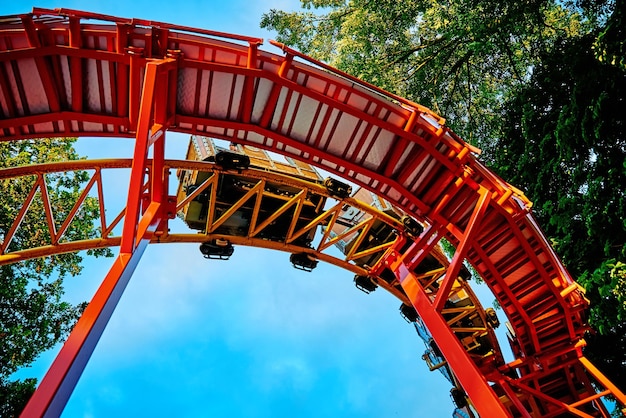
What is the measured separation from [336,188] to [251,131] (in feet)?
9.82

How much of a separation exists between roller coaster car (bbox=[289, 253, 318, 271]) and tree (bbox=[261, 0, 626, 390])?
20.6 feet

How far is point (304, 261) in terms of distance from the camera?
419 inches

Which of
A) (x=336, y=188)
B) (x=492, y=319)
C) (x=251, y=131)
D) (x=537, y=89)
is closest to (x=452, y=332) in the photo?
(x=336, y=188)

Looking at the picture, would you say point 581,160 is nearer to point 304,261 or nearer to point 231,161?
point 304,261

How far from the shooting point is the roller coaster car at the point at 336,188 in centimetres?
977

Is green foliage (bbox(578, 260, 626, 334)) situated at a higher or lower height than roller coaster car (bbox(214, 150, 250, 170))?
higher

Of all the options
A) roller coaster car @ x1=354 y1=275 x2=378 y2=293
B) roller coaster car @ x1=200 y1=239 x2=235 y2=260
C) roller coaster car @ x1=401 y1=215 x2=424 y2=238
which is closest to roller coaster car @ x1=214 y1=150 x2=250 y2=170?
roller coaster car @ x1=200 y1=239 x2=235 y2=260

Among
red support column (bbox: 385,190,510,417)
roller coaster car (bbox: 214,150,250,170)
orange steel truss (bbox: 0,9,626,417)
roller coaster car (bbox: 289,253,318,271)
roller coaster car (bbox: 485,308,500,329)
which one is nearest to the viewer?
orange steel truss (bbox: 0,9,626,417)

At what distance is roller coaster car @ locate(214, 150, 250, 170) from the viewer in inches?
348

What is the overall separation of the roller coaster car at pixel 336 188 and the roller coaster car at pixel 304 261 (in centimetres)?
187

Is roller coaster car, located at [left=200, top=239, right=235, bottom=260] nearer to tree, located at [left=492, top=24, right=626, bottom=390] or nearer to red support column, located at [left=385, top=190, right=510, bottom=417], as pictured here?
red support column, located at [left=385, top=190, right=510, bottom=417]

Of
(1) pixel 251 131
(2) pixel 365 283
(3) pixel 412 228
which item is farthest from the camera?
(2) pixel 365 283

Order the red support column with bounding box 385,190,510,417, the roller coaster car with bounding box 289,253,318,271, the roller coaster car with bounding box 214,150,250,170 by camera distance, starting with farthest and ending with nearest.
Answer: the roller coaster car with bounding box 289,253,318,271 < the roller coaster car with bounding box 214,150,250,170 < the red support column with bounding box 385,190,510,417

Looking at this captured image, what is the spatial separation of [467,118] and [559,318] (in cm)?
1011
